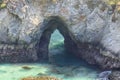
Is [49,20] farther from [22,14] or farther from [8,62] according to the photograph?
[8,62]

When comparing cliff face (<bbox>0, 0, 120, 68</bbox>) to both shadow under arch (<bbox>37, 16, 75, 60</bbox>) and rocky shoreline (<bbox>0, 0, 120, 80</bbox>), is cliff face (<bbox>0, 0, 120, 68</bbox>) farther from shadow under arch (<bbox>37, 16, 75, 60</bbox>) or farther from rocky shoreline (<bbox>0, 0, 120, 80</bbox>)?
shadow under arch (<bbox>37, 16, 75, 60</bbox>)

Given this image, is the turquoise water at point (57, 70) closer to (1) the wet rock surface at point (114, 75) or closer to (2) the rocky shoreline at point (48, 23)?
(2) the rocky shoreline at point (48, 23)

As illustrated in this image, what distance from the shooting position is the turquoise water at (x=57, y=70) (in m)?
48.8

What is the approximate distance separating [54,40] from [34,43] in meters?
16.6

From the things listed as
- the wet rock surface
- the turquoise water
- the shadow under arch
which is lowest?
the wet rock surface

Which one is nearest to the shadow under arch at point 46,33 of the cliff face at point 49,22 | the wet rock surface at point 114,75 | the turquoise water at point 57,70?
the cliff face at point 49,22

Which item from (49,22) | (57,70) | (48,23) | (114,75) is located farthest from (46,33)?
(114,75)

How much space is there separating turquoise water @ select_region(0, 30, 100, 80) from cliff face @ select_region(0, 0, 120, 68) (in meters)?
2.09

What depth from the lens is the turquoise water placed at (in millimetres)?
48750

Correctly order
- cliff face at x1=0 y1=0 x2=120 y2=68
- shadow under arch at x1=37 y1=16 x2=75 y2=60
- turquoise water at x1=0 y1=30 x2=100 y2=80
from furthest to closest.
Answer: shadow under arch at x1=37 y1=16 x2=75 y2=60
cliff face at x1=0 y1=0 x2=120 y2=68
turquoise water at x1=0 y1=30 x2=100 y2=80

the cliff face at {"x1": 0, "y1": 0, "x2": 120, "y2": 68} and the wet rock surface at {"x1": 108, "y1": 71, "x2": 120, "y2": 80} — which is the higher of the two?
the cliff face at {"x1": 0, "y1": 0, "x2": 120, "y2": 68}

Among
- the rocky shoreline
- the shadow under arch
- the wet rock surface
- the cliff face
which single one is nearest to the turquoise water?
the shadow under arch

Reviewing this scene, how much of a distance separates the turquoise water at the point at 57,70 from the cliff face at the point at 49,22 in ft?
6.86

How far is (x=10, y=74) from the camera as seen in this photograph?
49438 mm
